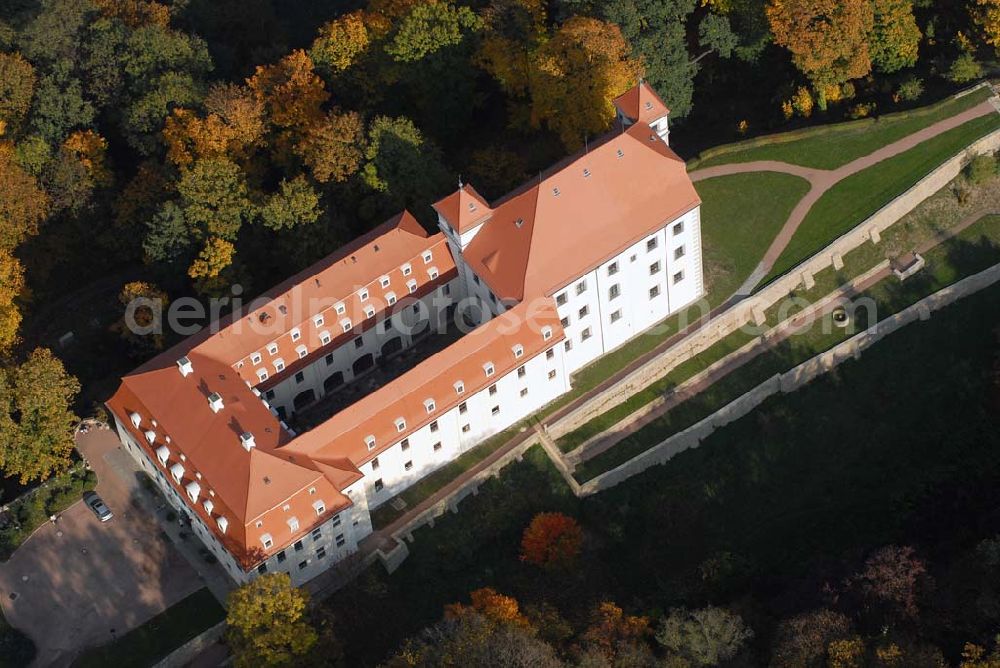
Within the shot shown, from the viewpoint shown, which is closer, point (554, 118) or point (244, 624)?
point (244, 624)

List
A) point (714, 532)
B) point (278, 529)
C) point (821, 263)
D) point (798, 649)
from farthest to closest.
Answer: point (821, 263), point (714, 532), point (278, 529), point (798, 649)

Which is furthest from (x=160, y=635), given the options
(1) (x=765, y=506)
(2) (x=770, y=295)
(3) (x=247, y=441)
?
(2) (x=770, y=295)

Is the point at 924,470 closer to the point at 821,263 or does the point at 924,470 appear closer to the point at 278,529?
the point at 821,263

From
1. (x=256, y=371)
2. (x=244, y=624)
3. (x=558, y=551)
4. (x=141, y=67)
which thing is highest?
(x=141, y=67)

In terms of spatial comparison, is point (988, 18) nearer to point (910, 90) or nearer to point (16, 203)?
point (910, 90)

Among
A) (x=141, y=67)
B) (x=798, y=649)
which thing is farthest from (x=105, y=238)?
(x=798, y=649)

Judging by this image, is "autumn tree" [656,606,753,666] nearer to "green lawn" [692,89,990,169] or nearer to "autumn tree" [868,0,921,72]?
"green lawn" [692,89,990,169]

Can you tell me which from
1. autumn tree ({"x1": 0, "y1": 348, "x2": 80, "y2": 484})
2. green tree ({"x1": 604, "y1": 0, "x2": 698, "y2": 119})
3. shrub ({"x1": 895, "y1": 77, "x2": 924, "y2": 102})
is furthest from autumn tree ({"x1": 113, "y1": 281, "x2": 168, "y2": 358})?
shrub ({"x1": 895, "y1": 77, "x2": 924, "y2": 102})
